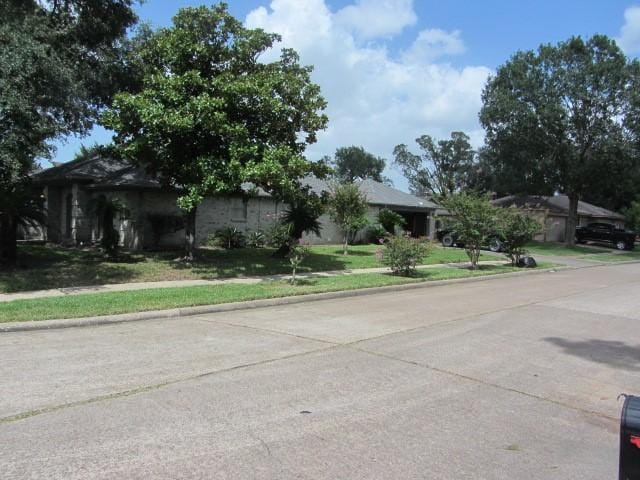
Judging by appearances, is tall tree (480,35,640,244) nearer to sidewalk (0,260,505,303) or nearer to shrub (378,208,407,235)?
shrub (378,208,407,235)

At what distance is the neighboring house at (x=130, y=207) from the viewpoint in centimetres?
2048

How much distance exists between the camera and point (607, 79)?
33.8 metres

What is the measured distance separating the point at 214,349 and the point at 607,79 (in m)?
34.7

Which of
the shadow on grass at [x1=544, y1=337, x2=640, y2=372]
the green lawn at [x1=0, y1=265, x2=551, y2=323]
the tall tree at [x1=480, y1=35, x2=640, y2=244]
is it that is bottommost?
the shadow on grass at [x1=544, y1=337, x2=640, y2=372]

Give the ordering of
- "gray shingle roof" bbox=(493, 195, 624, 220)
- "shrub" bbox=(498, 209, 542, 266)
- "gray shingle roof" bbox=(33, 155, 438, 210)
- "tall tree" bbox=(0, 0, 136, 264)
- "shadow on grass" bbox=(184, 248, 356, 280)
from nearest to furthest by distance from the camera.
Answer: "tall tree" bbox=(0, 0, 136, 264), "shadow on grass" bbox=(184, 248, 356, 280), "gray shingle roof" bbox=(33, 155, 438, 210), "shrub" bbox=(498, 209, 542, 266), "gray shingle roof" bbox=(493, 195, 624, 220)

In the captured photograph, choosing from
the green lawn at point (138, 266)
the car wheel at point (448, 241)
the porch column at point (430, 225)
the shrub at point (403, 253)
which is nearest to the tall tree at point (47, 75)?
the green lawn at point (138, 266)

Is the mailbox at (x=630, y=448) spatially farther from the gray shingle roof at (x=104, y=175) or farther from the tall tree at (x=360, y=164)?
the tall tree at (x=360, y=164)

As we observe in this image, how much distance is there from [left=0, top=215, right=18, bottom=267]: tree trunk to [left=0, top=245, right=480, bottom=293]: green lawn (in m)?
0.36

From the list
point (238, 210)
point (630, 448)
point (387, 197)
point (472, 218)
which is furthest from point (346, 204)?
point (630, 448)

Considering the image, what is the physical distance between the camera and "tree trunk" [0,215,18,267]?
14891mm

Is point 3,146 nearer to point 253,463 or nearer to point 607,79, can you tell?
point 253,463

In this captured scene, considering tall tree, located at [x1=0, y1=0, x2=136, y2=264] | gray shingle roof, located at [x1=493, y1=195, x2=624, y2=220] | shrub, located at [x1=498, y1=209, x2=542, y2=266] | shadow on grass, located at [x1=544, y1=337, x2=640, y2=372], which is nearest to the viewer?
shadow on grass, located at [x1=544, y1=337, x2=640, y2=372]

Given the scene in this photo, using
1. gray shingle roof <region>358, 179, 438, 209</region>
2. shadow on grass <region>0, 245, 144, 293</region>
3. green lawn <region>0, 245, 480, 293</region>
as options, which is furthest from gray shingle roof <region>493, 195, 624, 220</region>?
shadow on grass <region>0, 245, 144, 293</region>

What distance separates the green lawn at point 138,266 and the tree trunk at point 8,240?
1.19ft
